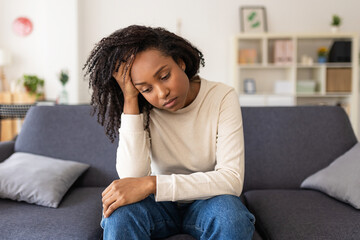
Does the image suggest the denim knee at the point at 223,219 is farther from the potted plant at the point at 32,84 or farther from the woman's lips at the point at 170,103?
the potted plant at the point at 32,84

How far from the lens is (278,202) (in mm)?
1537

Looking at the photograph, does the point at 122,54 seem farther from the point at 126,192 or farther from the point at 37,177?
the point at 37,177

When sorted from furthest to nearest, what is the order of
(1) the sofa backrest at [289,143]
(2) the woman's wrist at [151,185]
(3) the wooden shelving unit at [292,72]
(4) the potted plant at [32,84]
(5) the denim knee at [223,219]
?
(3) the wooden shelving unit at [292,72] → (4) the potted plant at [32,84] → (1) the sofa backrest at [289,143] → (2) the woman's wrist at [151,185] → (5) the denim knee at [223,219]

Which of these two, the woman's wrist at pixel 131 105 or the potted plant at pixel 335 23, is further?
the potted plant at pixel 335 23

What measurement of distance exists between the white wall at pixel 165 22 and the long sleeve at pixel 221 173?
3.79 meters

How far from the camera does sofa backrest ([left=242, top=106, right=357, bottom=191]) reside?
71.2 inches

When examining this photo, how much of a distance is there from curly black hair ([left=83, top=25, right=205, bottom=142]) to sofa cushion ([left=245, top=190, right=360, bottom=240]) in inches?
24.0

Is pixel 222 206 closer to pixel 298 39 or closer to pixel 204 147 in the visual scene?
pixel 204 147

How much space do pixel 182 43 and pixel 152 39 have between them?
4.5 inches

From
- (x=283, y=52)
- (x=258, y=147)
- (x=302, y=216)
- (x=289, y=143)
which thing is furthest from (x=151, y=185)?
(x=283, y=52)

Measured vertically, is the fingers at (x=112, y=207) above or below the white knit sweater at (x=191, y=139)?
below

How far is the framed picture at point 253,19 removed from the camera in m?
5.02

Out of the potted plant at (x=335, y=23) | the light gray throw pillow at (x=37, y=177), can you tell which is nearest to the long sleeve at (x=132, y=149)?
the light gray throw pillow at (x=37, y=177)

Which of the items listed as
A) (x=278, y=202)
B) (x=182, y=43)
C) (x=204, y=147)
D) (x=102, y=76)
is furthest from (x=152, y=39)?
(x=278, y=202)
